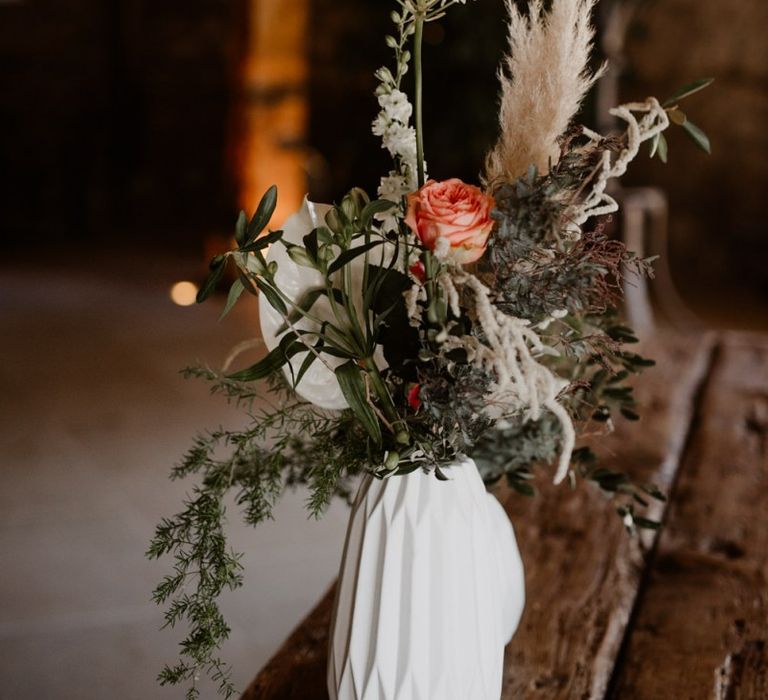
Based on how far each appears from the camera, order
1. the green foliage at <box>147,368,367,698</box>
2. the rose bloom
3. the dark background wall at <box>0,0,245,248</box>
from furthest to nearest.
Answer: the dark background wall at <box>0,0,245,248</box>, the green foliage at <box>147,368,367,698</box>, the rose bloom

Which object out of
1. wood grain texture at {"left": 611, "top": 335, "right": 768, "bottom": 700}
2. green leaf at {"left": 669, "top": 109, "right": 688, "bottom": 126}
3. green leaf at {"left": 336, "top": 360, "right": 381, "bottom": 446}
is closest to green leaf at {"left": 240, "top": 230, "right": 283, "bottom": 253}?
green leaf at {"left": 336, "top": 360, "right": 381, "bottom": 446}

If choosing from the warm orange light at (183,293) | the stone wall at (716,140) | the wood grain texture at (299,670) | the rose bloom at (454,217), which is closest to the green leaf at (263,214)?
the rose bloom at (454,217)

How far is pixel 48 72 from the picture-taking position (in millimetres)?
7504

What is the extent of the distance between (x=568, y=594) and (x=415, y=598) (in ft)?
1.59

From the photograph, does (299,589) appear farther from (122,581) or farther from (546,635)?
(546,635)

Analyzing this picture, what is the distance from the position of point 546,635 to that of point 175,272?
16.9 ft

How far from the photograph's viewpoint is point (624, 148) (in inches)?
31.0

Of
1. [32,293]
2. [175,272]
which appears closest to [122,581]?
[32,293]

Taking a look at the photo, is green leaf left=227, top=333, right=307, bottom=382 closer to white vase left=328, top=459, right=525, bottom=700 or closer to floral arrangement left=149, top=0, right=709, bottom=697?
floral arrangement left=149, top=0, right=709, bottom=697

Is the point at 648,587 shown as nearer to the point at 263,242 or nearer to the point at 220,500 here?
the point at 220,500

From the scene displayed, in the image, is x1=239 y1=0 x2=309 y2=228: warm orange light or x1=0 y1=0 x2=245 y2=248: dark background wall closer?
x1=239 y1=0 x2=309 y2=228: warm orange light

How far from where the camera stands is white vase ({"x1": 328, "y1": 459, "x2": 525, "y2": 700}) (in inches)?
31.4

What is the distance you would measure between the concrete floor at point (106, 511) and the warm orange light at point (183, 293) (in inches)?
A: 7.1

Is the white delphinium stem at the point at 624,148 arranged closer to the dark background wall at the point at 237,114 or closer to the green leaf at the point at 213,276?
the green leaf at the point at 213,276
